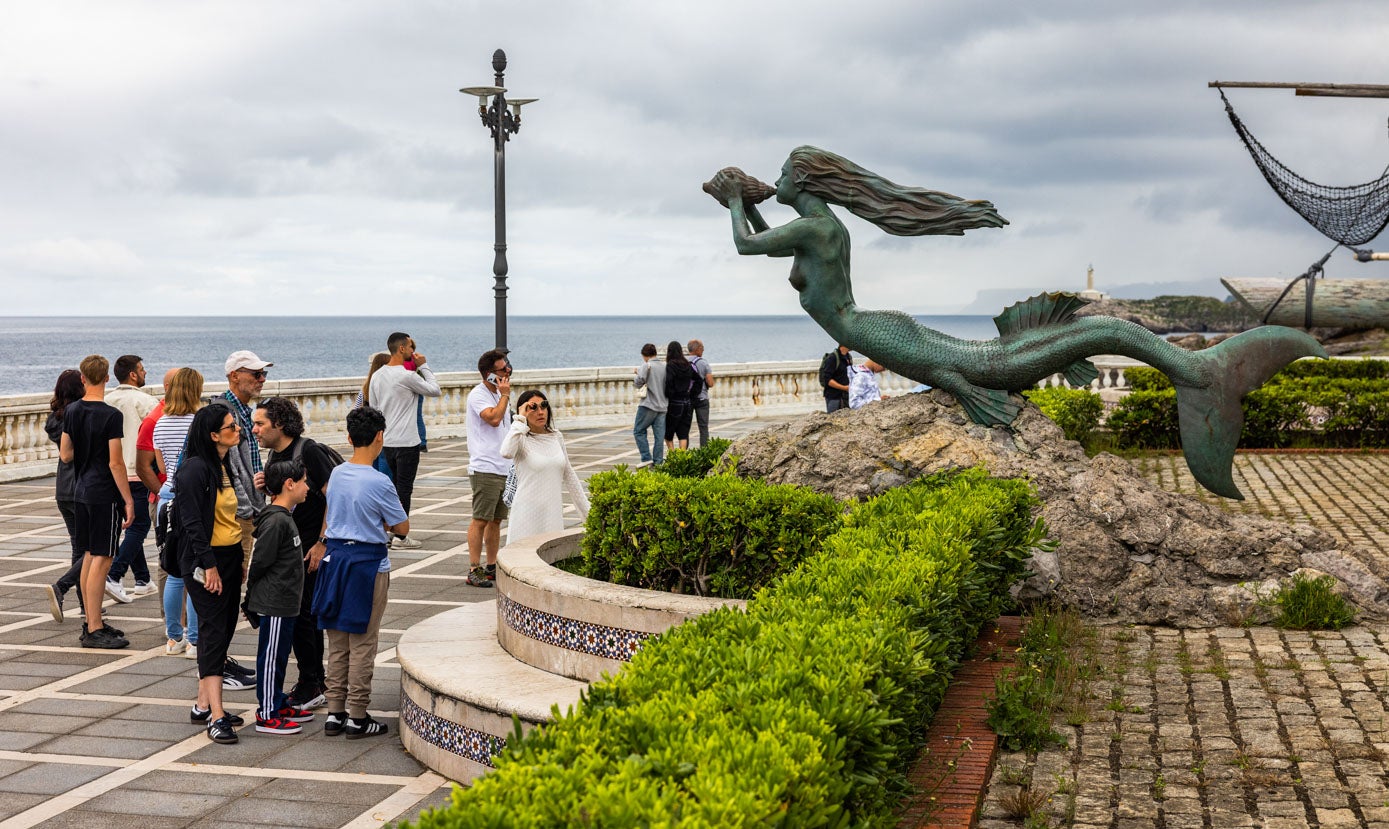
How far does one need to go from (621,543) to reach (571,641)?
0.82 meters

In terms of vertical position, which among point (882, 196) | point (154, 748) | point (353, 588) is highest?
point (882, 196)

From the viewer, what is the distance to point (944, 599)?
5.35 meters

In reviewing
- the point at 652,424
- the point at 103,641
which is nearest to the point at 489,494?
the point at 103,641

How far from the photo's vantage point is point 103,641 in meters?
8.25

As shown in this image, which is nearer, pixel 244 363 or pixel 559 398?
pixel 244 363

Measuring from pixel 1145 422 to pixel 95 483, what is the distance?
1560 cm

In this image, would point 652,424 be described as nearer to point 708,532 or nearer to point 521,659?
point 708,532

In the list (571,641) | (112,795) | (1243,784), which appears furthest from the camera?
(571,641)

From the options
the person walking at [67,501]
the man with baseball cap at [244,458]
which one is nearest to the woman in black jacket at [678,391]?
the person walking at [67,501]

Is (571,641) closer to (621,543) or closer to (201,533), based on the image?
(621,543)

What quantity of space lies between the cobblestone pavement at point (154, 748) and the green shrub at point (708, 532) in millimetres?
1662

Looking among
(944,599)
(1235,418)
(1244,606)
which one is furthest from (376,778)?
(1235,418)

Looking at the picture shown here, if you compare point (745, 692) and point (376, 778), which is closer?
point (745, 692)

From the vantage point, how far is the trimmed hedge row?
112 inches
